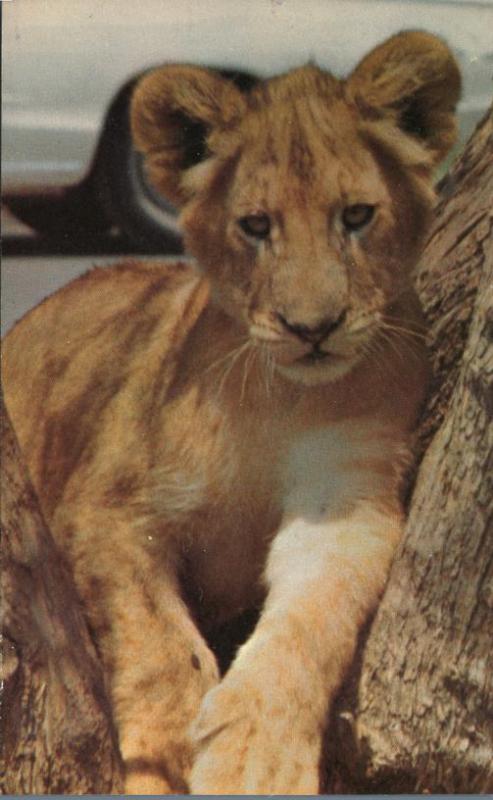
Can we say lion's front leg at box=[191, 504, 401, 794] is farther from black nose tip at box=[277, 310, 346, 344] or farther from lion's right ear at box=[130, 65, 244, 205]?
lion's right ear at box=[130, 65, 244, 205]

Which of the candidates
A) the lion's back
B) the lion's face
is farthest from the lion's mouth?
the lion's back

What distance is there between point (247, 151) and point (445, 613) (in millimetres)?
873

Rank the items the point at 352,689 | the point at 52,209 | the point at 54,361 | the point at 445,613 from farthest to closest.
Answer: the point at 54,361 < the point at 52,209 < the point at 352,689 < the point at 445,613

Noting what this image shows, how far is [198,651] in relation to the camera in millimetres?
2426

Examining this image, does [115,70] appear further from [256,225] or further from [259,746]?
[259,746]

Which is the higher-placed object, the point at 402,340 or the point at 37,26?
the point at 37,26

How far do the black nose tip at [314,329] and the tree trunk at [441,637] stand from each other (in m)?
0.24

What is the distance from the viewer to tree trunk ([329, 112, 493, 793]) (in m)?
2.01

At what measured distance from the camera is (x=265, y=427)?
8.05ft

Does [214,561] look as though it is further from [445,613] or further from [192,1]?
[192,1]

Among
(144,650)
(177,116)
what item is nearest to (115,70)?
(177,116)

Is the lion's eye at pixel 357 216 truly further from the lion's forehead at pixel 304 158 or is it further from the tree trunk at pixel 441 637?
the tree trunk at pixel 441 637

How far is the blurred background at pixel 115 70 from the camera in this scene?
2383 millimetres

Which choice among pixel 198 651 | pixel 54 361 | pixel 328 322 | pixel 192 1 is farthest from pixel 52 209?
pixel 198 651
